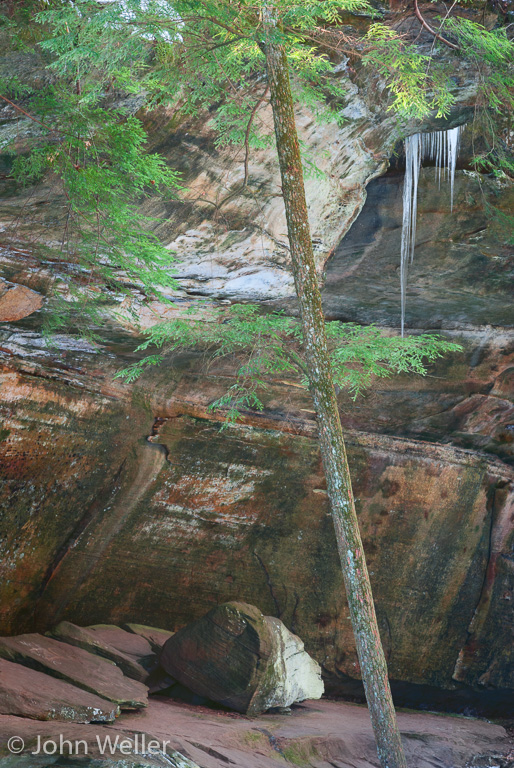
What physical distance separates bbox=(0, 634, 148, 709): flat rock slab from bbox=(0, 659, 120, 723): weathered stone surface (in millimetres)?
226

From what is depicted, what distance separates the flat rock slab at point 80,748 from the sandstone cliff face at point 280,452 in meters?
3.61

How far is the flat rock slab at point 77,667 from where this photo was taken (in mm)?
6574

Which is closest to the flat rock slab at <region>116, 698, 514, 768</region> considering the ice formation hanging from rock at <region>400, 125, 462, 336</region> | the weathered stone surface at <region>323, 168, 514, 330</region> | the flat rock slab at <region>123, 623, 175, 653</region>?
the flat rock slab at <region>123, 623, 175, 653</region>

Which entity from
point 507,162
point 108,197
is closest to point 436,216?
point 507,162

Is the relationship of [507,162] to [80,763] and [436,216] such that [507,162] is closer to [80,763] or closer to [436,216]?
[436,216]

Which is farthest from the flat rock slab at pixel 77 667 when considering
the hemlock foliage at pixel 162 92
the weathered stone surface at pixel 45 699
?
the hemlock foliage at pixel 162 92

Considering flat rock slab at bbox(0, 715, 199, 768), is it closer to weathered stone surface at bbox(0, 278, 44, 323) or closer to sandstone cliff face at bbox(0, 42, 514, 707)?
sandstone cliff face at bbox(0, 42, 514, 707)

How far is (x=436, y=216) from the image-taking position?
828cm

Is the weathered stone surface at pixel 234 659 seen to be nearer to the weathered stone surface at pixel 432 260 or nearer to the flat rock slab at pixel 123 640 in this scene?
the flat rock slab at pixel 123 640

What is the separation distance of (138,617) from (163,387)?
3793mm

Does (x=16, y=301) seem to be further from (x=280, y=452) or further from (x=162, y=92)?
(x=280, y=452)

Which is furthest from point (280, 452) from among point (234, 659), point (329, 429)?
point (329, 429)

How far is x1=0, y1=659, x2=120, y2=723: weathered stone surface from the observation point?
5.50 metres

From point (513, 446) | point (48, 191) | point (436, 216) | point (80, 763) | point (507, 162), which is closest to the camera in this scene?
point (80, 763)
